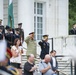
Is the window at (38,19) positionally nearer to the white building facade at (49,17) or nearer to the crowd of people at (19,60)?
the white building facade at (49,17)

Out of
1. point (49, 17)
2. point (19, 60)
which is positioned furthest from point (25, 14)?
point (19, 60)

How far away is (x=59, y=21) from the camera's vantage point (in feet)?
90.7

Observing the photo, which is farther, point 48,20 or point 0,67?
point 48,20

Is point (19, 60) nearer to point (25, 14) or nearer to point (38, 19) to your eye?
point (25, 14)

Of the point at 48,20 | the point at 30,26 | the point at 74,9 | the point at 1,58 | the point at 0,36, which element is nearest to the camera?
the point at 1,58

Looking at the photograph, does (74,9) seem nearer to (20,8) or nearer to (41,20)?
(41,20)

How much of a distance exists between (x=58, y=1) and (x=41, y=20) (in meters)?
1.65

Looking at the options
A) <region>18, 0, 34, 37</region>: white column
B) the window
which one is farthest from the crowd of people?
the window

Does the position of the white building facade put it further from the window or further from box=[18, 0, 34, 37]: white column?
box=[18, 0, 34, 37]: white column

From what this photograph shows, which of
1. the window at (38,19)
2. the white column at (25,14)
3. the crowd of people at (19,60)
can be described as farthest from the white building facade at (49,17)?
the crowd of people at (19,60)

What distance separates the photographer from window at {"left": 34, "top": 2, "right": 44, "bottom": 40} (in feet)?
89.2

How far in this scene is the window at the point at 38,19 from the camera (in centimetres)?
2720

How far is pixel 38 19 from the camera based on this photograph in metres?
27.5

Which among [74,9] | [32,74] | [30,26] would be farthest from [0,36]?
[74,9]
